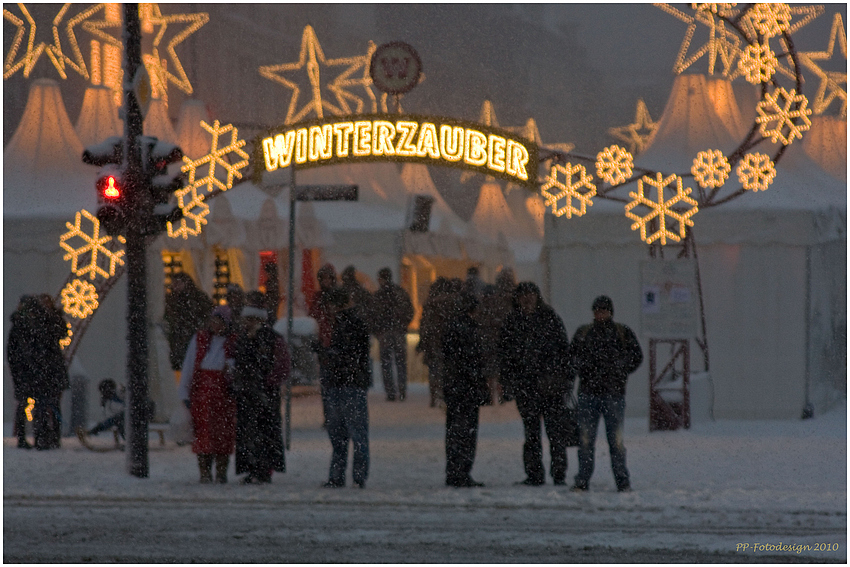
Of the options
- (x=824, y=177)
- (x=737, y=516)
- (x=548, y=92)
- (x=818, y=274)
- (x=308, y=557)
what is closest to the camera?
(x=308, y=557)

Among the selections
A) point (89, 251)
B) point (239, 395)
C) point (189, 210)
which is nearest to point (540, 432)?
point (239, 395)

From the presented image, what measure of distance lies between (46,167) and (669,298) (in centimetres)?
891

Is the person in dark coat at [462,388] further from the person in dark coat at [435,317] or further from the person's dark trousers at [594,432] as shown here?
the person in dark coat at [435,317]

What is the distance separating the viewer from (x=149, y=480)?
10031 millimetres

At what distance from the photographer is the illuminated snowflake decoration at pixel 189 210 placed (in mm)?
13852

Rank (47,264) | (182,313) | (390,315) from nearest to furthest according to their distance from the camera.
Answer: (182,313) → (47,264) → (390,315)

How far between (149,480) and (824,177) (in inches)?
458

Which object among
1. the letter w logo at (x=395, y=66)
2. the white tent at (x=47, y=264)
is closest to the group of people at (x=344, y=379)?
the letter w logo at (x=395, y=66)

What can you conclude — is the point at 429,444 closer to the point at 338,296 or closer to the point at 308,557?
the point at 338,296

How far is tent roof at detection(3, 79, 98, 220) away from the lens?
1522 cm

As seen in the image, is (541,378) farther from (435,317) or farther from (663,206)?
(663,206)

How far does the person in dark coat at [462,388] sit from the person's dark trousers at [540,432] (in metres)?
0.40

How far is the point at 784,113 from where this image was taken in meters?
13.1

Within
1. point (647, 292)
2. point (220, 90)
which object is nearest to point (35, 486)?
point (647, 292)
